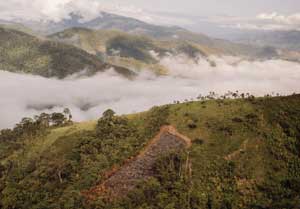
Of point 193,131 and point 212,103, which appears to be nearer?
point 193,131

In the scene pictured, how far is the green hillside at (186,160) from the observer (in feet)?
303

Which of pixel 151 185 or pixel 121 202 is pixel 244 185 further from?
pixel 121 202

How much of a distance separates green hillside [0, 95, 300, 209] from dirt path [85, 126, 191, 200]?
2066mm

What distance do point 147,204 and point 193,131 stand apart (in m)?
28.6

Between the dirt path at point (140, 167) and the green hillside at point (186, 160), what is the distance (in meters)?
2.07

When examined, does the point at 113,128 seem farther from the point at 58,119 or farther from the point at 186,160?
the point at 58,119

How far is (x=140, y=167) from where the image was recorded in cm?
10331

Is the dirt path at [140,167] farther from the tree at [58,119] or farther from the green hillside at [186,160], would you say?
the tree at [58,119]

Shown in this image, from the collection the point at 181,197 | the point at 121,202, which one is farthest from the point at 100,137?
the point at 181,197

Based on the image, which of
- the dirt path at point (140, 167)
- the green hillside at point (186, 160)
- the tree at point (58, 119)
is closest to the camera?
the green hillside at point (186, 160)

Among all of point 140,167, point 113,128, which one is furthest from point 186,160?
point 113,128

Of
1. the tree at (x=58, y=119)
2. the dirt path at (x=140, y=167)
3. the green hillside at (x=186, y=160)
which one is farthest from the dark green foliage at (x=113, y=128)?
the tree at (x=58, y=119)

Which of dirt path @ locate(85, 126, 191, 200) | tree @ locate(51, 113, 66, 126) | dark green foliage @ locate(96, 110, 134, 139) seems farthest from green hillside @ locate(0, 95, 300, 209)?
tree @ locate(51, 113, 66, 126)

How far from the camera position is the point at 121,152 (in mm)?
108562
